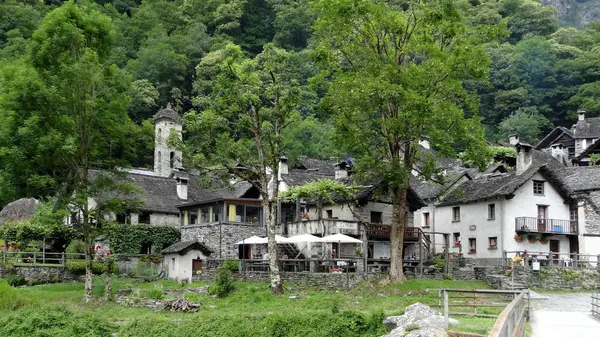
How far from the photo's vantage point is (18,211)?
62062 millimetres

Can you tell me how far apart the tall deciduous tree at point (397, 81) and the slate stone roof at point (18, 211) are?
33536 millimetres

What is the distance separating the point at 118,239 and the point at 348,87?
78.6 ft

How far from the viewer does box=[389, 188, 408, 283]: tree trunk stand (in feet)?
126

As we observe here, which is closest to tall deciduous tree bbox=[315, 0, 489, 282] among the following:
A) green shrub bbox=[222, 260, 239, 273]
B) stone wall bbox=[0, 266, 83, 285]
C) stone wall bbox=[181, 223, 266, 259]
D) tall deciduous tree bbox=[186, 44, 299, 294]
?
tall deciduous tree bbox=[186, 44, 299, 294]

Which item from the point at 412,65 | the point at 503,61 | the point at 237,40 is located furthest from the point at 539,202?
the point at 237,40

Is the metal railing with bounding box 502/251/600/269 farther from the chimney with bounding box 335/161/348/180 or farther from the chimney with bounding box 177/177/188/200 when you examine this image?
the chimney with bounding box 177/177/188/200

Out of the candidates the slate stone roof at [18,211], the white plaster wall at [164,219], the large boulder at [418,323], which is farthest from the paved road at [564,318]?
the slate stone roof at [18,211]

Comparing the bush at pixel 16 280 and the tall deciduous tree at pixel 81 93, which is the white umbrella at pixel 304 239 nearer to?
the tall deciduous tree at pixel 81 93

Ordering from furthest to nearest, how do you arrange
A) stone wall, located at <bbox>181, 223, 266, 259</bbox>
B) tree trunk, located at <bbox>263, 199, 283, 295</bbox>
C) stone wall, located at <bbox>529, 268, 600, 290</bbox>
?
stone wall, located at <bbox>181, 223, 266, 259</bbox>, stone wall, located at <bbox>529, 268, 600, 290</bbox>, tree trunk, located at <bbox>263, 199, 283, 295</bbox>

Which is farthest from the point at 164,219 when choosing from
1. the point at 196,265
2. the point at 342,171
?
the point at 342,171

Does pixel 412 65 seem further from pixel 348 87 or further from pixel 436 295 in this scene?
pixel 436 295

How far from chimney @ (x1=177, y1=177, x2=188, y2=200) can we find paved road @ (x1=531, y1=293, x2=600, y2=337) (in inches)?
1312

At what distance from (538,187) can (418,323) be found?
29.7m

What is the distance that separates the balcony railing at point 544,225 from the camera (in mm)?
46906
